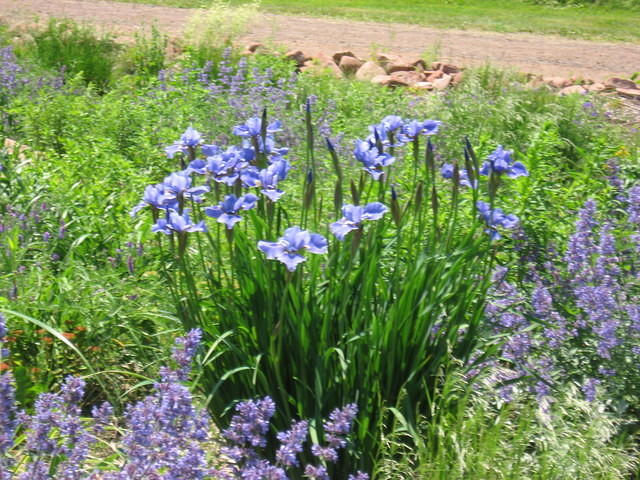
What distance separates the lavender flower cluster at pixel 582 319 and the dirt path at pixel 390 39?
353 inches

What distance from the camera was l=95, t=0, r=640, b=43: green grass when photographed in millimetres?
17391

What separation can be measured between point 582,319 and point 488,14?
17.3 metres

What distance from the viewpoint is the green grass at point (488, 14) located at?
17.4m

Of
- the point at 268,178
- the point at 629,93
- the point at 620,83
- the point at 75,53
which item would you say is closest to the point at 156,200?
the point at 268,178

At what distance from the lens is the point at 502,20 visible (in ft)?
60.4

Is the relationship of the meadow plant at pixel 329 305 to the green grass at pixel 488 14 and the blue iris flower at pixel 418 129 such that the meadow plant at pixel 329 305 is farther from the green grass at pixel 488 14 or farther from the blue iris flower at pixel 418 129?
the green grass at pixel 488 14

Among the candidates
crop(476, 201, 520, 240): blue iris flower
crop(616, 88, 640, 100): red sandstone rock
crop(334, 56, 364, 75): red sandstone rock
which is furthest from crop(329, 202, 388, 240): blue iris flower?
crop(334, 56, 364, 75): red sandstone rock

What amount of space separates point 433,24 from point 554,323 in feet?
48.2

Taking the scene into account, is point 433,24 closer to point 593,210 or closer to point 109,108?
point 109,108

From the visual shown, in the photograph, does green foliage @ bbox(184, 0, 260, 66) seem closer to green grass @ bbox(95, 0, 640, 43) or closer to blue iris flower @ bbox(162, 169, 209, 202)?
blue iris flower @ bbox(162, 169, 209, 202)

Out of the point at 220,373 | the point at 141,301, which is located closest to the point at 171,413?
the point at 220,373

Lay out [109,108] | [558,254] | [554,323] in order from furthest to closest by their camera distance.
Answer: [109,108]
[558,254]
[554,323]

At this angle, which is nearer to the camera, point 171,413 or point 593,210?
point 171,413

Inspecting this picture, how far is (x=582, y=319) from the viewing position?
3406mm
